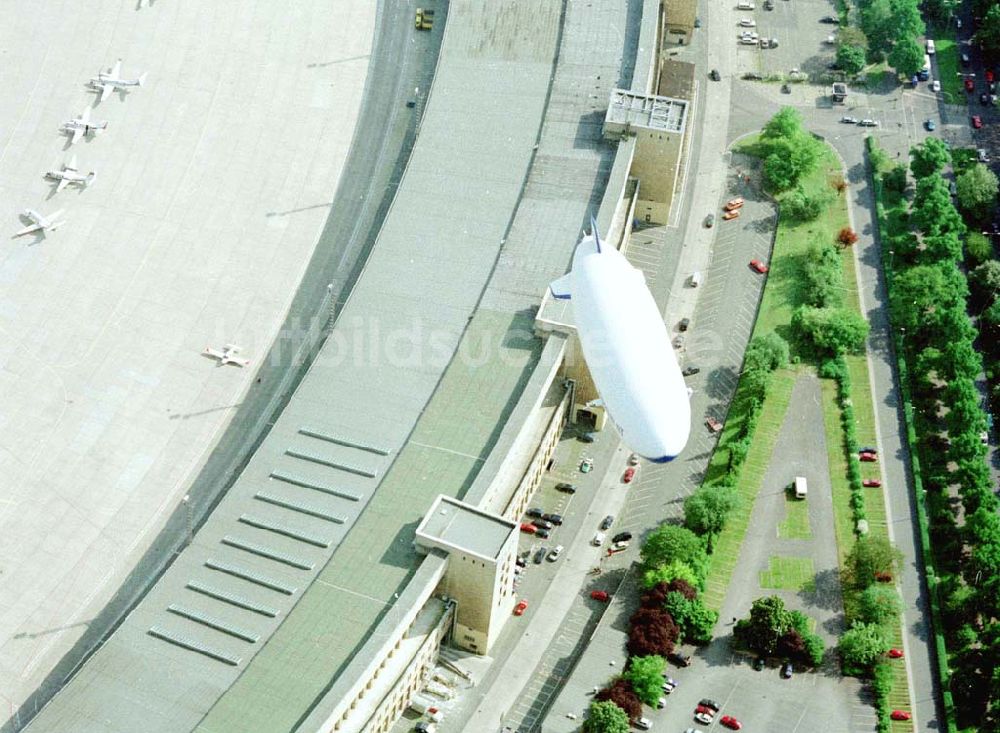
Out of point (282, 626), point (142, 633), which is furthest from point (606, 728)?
point (142, 633)

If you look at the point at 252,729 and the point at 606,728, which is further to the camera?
the point at 606,728

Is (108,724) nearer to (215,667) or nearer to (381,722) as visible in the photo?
(215,667)

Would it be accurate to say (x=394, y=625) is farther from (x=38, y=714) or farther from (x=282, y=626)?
(x=38, y=714)

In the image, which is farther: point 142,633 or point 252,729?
point 142,633

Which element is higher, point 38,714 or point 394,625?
point 394,625

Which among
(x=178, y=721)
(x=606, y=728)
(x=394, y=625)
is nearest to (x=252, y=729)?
(x=178, y=721)

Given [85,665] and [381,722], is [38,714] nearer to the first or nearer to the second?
[85,665]

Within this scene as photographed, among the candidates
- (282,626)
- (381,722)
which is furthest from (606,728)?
(282,626)
